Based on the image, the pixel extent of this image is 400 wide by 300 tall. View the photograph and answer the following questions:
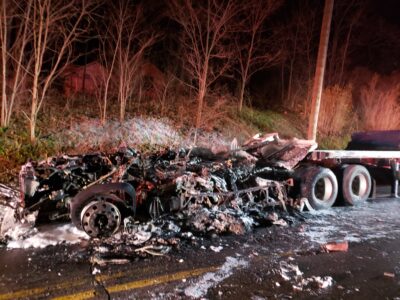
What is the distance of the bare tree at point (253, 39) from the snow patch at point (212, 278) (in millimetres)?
11322

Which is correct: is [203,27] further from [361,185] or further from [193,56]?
[361,185]

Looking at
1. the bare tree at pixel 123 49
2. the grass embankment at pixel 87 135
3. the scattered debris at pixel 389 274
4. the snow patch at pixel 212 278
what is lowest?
the snow patch at pixel 212 278

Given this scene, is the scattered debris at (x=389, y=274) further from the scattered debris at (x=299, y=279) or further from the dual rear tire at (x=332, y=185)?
the dual rear tire at (x=332, y=185)

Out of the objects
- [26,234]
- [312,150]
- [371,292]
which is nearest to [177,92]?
[312,150]

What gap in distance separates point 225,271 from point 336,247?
1795mm

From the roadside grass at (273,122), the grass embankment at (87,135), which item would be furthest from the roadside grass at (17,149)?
the roadside grass at (273,122)

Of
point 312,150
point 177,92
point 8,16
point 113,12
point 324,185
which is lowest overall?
point 324,185

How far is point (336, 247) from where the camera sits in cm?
503

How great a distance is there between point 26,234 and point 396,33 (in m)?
23.9

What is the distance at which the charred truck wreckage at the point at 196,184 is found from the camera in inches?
205

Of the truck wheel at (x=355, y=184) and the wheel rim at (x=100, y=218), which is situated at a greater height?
the truck wheel at (x=355, y=184)

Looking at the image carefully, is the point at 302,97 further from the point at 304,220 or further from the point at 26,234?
the point at 26,234

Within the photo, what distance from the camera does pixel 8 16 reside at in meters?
9.10

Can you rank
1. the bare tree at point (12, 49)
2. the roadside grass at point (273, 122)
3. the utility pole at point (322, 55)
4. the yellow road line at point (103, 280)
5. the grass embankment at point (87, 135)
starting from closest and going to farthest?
1. the yellow road line at point (103, 280)
2. the grass embankment at point (87, 135)
3. the bare tree at point (12, 49)
4. the utility pole at point (322, 55)
5. the roadside grass at point (273, 122)
